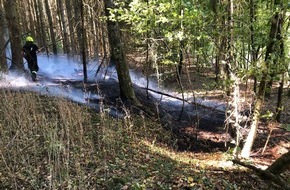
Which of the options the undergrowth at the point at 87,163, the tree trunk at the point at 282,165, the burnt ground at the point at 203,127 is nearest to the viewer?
the undergrowth at the point at 87,163

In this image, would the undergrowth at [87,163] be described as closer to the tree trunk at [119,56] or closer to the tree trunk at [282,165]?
the tree trunk at [282,165]

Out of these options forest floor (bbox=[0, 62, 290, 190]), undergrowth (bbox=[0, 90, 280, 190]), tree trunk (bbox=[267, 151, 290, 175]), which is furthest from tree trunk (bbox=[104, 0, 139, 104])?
tree trunk (bbox=[267, 151, 290, 175])

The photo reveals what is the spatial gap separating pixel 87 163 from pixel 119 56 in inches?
223

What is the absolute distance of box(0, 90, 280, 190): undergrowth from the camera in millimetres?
4973

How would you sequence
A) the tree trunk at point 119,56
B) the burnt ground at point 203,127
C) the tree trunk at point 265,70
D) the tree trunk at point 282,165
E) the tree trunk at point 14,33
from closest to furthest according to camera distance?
1. the tree trunk at point 282,165
2. the tree trunk at point 265,70
3. the burnt ground at point 203,127
4. the tree trunk at point 119,56
5. the tree trunk at point 14,33

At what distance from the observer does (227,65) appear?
321 inches

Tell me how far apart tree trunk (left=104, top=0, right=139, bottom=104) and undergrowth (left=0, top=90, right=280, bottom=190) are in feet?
10.5

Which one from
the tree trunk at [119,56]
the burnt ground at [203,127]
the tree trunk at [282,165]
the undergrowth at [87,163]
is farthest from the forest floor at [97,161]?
the tree trunk at [119,56]

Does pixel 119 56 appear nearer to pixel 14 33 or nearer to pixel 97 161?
pixel 97 161

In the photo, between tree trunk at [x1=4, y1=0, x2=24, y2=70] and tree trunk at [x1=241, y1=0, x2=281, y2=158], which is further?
tree trunk at [x1=4, y1=0, x2=24, y2=70]

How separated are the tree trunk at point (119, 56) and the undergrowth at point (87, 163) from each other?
3191mm

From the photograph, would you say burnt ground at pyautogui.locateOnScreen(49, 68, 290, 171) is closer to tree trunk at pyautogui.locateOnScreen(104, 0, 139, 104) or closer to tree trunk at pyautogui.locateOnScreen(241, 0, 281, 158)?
tree trunk at pyautogui.locateOnScreen(241, 0, 281, 158)

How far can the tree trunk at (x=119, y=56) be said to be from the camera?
412 inches

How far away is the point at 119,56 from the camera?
35.4 feet
